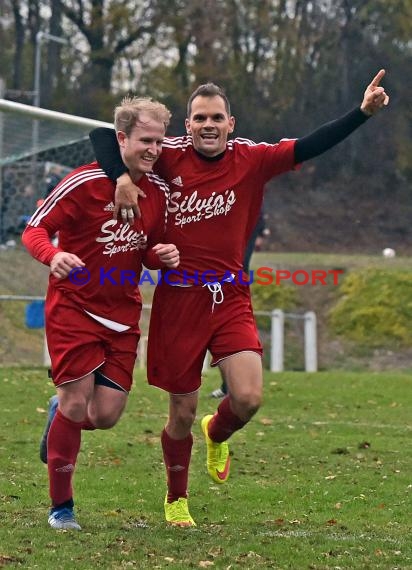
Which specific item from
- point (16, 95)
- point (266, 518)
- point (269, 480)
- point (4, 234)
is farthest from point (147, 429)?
point (16, 95)

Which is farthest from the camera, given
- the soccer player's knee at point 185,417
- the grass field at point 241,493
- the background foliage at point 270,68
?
the background foliage at point 270,68

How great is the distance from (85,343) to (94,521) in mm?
1056

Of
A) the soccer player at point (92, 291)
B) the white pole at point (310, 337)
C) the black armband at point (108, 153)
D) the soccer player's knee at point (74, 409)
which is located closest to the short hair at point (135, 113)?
the soccer player at point (92, 291)

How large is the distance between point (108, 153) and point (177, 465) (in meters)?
1.77

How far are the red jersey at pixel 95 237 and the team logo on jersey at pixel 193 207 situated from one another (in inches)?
7.1

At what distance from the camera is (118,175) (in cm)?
634

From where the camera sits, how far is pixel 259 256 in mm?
28516

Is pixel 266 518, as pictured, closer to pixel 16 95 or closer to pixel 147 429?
pixel 147 429

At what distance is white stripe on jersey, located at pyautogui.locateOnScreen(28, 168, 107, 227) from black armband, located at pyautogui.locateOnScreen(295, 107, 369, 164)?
44.1 inches

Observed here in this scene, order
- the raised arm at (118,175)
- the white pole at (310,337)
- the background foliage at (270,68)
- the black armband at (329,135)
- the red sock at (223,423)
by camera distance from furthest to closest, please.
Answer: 1. the background foliage at (270,68)
2. the white pole at (310,337)
3. the red sock at (223,423)
4. the black armband at (329,135)
5. the raised arm at (118,175)

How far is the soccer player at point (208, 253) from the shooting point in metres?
6.57

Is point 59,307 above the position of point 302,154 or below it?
below

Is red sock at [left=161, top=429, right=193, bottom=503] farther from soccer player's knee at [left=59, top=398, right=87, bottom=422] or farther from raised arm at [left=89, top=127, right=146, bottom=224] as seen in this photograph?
raised arm at [left=89, top=127, right=146, bottom=224]

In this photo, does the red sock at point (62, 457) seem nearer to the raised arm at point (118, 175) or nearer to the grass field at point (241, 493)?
the grass field at point (241, 493)
